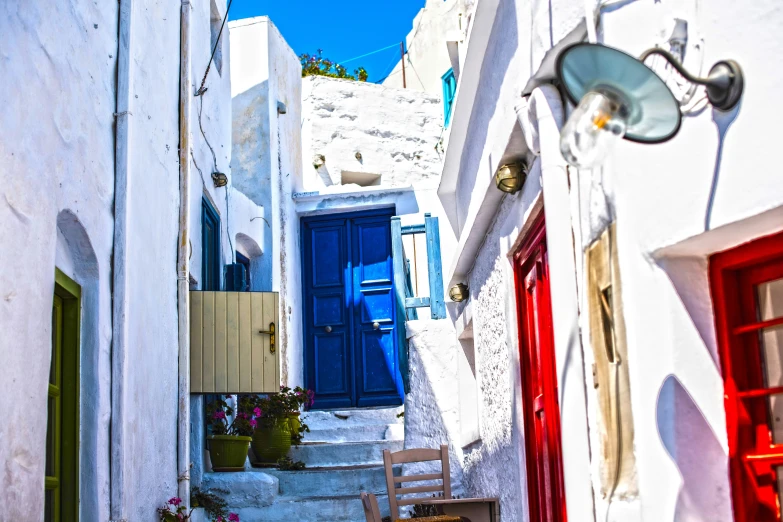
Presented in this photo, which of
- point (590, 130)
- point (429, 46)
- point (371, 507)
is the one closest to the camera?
point (590, 130)

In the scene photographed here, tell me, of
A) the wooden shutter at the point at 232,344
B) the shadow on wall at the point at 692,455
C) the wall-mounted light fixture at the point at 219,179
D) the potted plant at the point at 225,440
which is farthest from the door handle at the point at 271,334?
the shadow on wall at the point at 692,455

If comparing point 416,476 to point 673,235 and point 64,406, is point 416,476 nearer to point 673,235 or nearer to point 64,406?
point 64,406

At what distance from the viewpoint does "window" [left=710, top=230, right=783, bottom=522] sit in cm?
263

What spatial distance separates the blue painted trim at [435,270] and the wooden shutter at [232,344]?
79.1 inches

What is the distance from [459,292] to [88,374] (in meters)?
3.25

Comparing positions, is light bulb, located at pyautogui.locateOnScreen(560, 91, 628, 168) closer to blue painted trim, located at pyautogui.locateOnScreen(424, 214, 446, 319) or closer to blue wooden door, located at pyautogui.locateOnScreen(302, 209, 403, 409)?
blue painted trim, located at pyautogui.locateOnScreen(424, 214, 446, 319)

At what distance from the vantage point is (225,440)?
8188 mm

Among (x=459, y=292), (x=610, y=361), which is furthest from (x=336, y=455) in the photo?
(x=610, y=361)

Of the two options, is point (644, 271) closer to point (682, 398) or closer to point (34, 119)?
point (682, 398)

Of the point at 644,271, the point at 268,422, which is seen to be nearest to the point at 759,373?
the point at 644,271

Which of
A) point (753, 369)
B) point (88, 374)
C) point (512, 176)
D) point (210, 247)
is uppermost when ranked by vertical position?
point (210, 247)

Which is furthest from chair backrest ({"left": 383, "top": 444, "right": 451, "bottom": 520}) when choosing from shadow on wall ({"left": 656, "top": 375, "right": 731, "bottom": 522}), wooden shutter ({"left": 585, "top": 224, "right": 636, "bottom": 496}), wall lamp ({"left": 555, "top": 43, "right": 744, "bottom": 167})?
wall lamp ({"left": 555, "top": 43, "right": 744, "bottom": 167})

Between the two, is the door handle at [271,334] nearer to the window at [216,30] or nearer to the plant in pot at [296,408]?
the plant in pot at [296,408]

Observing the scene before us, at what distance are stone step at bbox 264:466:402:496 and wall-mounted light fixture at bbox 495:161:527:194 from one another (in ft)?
13.8
